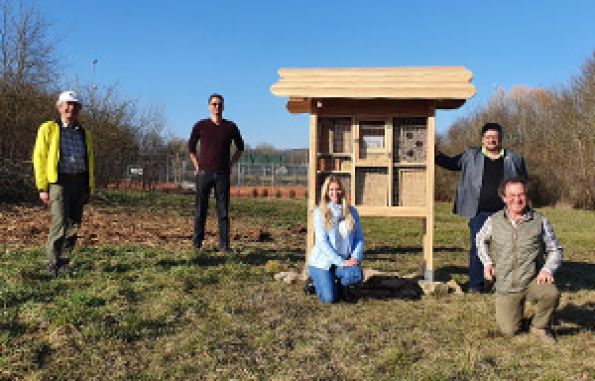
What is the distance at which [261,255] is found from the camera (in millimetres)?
7855

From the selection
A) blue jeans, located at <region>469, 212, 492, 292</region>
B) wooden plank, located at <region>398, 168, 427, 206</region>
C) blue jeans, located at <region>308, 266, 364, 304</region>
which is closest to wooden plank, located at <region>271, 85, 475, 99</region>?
wooden plank, located at <region>398, 168, 427, 206</region>

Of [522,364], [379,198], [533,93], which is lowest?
[522,364]

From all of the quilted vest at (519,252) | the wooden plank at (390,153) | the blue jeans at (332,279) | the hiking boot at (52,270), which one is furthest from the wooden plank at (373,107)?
the hiking boot at (52,270)

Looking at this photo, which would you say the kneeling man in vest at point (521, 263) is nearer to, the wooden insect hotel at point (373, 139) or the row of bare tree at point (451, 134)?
the wooden insect hotel at point (373, 139)

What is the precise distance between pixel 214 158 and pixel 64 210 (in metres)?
2.28

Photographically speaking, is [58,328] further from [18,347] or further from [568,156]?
[568,156]

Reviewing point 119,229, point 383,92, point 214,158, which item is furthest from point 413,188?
point 119,229

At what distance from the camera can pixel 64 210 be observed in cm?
567

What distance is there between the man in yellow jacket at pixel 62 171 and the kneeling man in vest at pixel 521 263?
426 cm

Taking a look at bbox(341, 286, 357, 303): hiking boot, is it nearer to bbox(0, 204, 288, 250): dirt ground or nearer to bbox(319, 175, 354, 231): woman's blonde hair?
bbox(319, 175, 354, 231): woman's blonde hair

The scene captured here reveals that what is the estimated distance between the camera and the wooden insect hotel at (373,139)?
19.6 feet

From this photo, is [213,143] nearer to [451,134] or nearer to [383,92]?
[383,92]

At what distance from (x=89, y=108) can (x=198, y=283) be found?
17750 millimetres

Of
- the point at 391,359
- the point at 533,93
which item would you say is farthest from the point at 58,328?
the point at 533,93
